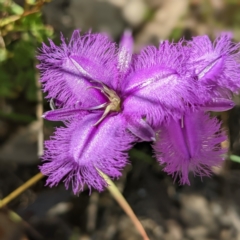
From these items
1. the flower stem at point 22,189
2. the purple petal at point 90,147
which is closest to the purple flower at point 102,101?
the purple petal at point 90,147

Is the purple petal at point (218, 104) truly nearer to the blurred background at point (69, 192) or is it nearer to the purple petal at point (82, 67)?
the purple petal at point (82, 67)

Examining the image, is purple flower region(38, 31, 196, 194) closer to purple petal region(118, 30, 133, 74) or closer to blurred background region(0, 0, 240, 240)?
purple petal region(118, 30, 133, 74)

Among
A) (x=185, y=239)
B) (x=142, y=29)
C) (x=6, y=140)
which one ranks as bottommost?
(x=185, y=239)

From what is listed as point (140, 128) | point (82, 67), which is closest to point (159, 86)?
point (140, 128)

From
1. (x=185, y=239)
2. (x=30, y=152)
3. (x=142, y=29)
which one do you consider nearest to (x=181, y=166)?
(x=185, y=239)

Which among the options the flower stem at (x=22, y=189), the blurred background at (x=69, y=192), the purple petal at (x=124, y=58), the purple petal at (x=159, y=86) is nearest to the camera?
the purple petal at (x=159, y=86)

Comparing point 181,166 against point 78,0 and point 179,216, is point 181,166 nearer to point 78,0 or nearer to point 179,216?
point 179,216

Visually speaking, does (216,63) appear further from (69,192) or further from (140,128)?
(69,192)

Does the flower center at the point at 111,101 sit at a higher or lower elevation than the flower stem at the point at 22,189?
higher
